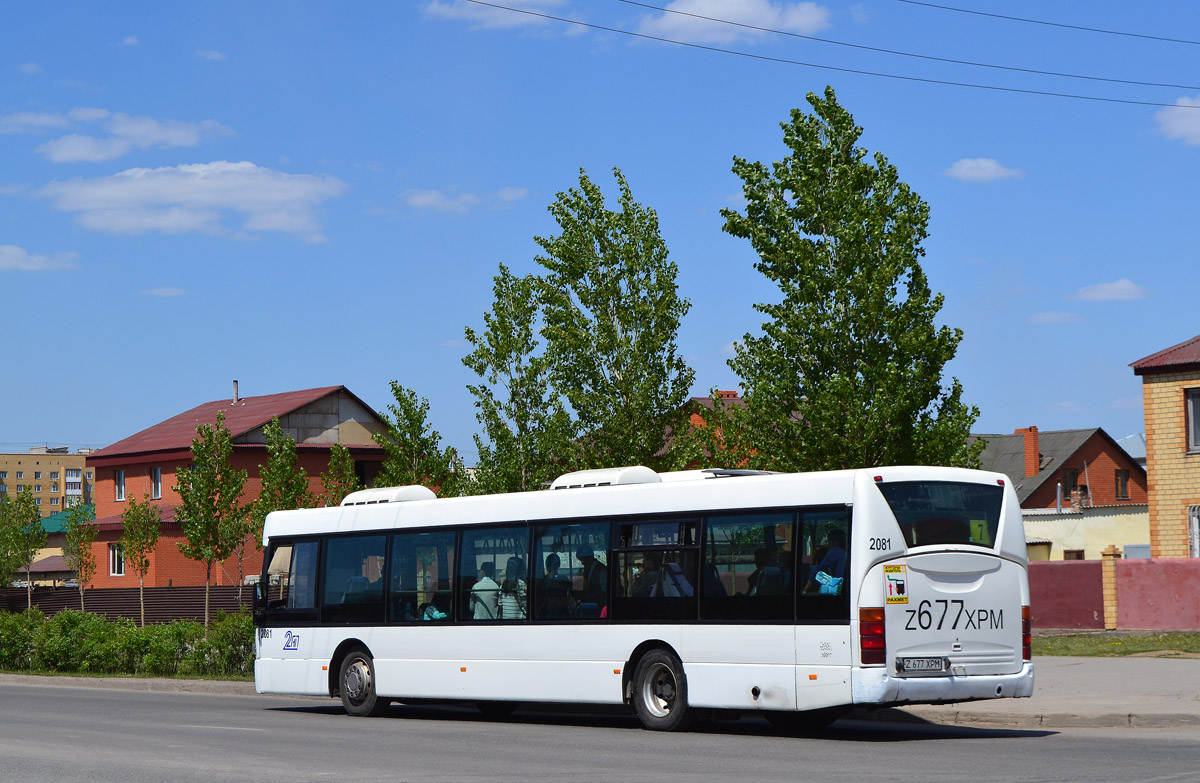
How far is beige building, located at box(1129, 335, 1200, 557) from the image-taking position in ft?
126

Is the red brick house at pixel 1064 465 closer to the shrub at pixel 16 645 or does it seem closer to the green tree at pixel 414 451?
the green tree at pixel 414 451

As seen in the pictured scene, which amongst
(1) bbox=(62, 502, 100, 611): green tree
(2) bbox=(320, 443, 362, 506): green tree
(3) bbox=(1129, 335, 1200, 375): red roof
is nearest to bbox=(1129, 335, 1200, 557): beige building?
(3) bbox=(1129, 335, 1200, 375): red roof

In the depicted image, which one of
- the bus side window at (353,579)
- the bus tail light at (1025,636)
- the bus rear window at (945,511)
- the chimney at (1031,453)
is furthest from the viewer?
the chimney at (1031,453)

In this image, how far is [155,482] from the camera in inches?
2429

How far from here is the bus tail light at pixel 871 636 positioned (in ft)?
44.4

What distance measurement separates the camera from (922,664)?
1375 cm

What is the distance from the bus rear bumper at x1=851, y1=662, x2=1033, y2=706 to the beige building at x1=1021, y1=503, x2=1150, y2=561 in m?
37.3

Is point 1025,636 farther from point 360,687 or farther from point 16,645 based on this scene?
point 16,645

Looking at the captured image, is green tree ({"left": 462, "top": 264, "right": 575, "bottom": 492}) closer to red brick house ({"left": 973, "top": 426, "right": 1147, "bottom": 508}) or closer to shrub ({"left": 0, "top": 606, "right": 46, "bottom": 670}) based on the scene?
shrub ({"left": 0, "top": 606, "right": 46, "bottom": 670})

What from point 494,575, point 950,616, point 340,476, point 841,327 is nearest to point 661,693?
point 494,575

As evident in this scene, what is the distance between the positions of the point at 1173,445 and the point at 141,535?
33154 mm

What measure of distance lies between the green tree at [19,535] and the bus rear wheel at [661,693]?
197 ft

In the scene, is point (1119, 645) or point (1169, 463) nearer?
point (1119, 645)

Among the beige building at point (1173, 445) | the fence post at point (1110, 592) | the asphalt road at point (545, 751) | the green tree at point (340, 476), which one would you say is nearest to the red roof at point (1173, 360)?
the beige building at point (1173, 445)
